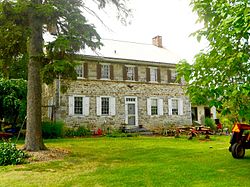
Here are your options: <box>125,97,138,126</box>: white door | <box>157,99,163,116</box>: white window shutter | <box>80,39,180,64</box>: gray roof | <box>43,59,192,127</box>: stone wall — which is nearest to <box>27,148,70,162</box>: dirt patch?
<box>43,59,192,127</box>: stone wall

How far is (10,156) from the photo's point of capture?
8.70 m

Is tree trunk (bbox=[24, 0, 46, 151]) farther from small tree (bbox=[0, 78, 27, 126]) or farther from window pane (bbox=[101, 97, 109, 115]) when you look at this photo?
window pane (bbox=[101, 97, 109, 115])

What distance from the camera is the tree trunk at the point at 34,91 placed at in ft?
34.4

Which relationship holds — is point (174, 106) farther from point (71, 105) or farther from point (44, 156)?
point (44, 156)

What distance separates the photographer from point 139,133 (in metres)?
21.0

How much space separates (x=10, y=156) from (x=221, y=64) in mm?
6572

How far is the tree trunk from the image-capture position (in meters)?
10.5

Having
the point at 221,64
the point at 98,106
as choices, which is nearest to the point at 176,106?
the point at 98,106

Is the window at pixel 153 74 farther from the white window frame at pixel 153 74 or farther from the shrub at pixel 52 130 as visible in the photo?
the shrub at pixel 52 130

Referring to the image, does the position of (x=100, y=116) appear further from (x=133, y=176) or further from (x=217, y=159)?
(x=133, y=176)

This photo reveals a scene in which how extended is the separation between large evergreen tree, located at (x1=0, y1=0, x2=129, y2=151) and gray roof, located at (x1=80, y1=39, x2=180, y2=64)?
1008 cm

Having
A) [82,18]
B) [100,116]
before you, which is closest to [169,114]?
[100,116]

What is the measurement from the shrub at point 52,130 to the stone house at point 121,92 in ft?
5.64

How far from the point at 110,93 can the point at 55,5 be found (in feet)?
39.4
